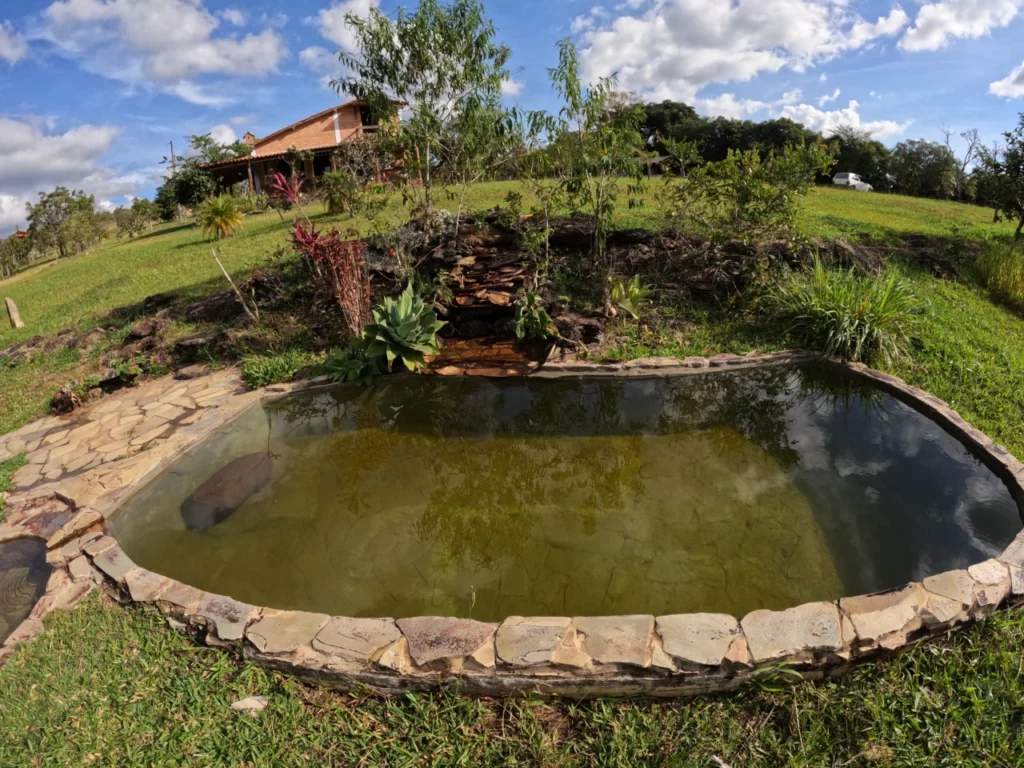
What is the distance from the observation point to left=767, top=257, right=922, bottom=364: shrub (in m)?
4.98

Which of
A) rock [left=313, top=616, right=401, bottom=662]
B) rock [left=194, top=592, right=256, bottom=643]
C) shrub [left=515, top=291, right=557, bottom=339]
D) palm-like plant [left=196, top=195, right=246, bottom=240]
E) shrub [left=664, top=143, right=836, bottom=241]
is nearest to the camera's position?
rock [left=313, top=616, right=401, bottom=662]

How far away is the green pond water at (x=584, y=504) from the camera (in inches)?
108

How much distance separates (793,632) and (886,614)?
1.35ft

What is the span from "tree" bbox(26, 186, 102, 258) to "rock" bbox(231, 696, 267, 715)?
95.9 feet

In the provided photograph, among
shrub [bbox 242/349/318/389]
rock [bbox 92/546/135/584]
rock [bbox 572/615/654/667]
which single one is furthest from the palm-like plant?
rock [bbox 572/615/654/667]

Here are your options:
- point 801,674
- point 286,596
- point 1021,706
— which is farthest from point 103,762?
point 1021,706

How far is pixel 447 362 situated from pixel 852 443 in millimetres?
3594

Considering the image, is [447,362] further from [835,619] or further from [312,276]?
[835,619]

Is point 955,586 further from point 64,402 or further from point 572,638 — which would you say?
point 64,402

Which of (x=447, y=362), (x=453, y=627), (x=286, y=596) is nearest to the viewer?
(x=453, y=627)

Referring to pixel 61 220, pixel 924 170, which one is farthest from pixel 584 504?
pixel 61 220

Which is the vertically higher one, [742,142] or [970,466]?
[742,142]

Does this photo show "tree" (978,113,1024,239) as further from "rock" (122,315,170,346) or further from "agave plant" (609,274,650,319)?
"rock" (122,315,170,346)

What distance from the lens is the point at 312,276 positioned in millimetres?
7031
